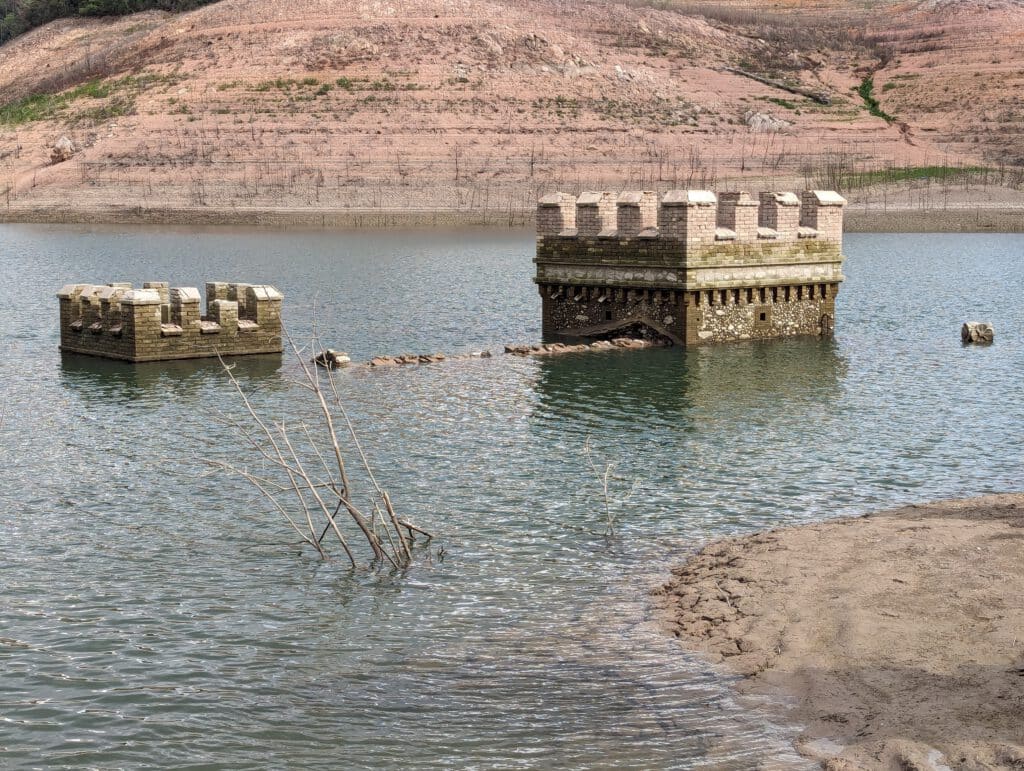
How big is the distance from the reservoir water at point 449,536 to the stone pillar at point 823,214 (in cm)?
284

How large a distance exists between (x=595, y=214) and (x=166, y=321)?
9.52 metres

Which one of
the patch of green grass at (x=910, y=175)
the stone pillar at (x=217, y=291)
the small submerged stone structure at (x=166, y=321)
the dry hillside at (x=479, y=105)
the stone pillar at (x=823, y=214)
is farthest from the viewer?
the dry hillside at (x=479, y=105)

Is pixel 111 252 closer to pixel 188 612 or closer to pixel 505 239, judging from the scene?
pixel 505 239

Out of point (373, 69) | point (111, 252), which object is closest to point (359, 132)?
point (373, 69)

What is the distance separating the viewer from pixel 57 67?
14800 cm

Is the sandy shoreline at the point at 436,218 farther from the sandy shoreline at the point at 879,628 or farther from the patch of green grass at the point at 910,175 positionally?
the sandy shoreline at the point at 879,628

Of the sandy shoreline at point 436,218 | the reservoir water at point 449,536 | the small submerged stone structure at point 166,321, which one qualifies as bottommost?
→ the reservoir water at point 449,536

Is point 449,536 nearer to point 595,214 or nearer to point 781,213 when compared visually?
point 595,214

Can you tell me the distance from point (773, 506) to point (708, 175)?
9621 cm

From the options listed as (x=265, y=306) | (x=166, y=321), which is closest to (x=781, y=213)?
(x=265, y=306)

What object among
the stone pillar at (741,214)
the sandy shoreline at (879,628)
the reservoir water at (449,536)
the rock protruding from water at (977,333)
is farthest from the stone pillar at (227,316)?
the rock protruding from water at (977,333)

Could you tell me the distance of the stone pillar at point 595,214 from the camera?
104 feet

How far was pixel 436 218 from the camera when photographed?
339 feet

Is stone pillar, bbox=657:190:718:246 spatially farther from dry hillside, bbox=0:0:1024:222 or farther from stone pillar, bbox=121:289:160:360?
dry hillside, bbox=0:0:1024:222
